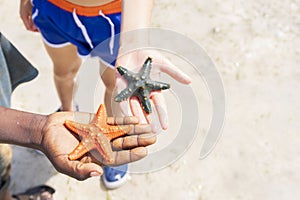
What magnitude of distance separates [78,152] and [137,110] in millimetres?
475

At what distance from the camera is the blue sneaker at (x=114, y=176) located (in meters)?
3.35

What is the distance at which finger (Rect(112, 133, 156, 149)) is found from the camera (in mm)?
2084

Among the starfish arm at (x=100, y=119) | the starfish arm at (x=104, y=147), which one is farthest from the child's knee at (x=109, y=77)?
the starfish arm at (x=104, y=147)

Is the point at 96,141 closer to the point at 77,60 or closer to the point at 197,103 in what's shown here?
the point at 77,60

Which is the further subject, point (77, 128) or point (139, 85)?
point (139, 85)

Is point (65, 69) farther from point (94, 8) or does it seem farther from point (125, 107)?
point (125, 107)

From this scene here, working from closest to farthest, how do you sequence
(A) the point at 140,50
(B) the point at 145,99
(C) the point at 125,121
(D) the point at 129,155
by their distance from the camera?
(D) the point at 129,155 → (C) the point at 125,121 → (B) the point at 145,99 → (A) the point at 140,50

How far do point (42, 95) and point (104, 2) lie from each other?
1545 mm

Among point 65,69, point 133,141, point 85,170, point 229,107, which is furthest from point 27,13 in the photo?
point 229,107

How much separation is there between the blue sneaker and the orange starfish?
1.24m

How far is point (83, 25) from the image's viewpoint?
8.79ft

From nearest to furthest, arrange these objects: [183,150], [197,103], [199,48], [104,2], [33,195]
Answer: [104,2] → [33,195] → [183,150] → [197,103] → [199,48]

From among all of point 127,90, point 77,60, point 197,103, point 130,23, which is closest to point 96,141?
point 127,90

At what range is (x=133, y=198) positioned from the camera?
3.39 m
